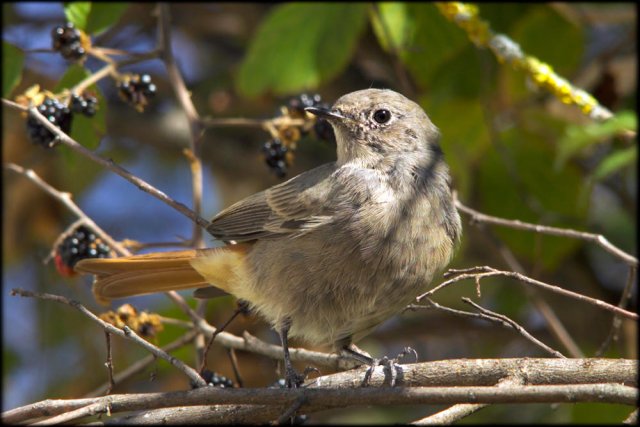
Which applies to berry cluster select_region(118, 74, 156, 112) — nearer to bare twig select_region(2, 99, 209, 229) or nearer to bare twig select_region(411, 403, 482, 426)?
bare twig select_region(2, 99, 209, 229)

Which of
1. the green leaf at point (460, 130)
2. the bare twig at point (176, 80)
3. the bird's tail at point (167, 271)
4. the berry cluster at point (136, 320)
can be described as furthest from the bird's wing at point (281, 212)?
the green leaf at point (460, 130)

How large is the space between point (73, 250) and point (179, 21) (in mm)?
3146

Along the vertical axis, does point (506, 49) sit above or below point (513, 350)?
above

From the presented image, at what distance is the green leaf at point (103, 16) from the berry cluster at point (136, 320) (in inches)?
58.9

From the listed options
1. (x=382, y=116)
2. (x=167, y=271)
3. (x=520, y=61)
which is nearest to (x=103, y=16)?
(x=167, y=271)

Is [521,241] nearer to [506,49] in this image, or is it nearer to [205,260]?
[506,49]

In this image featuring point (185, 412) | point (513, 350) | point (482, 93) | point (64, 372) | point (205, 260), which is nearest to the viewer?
point (185, 412)

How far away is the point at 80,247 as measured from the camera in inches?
156

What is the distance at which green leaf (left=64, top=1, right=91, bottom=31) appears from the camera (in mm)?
4137

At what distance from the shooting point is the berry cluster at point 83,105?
379 cm

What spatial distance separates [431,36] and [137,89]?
5.85 feet

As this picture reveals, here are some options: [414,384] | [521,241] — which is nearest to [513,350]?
[521,241]

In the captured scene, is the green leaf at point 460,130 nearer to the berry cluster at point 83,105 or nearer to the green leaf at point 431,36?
the green leaf at point 431,36

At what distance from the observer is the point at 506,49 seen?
13.9ft
